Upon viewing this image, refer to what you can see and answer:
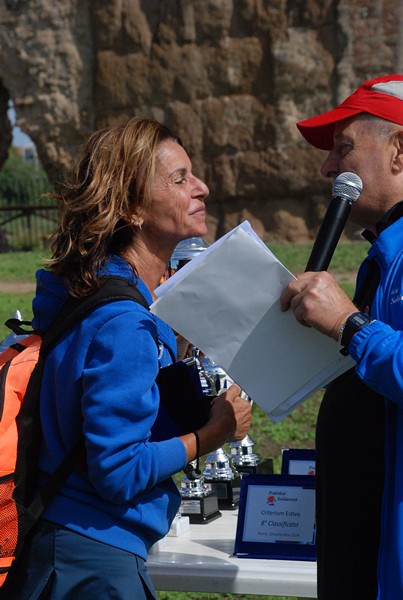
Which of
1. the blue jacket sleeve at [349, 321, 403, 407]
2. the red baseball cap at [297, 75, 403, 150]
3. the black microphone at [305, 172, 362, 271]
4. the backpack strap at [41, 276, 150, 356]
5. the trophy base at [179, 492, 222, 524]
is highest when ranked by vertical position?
the red baseball cap at [297, 75, 403, 150]

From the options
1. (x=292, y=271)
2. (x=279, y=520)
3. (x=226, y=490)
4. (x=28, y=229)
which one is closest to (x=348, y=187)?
(x=279, y=520)

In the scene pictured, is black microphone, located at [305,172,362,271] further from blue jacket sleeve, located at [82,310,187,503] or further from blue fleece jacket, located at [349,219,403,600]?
blue jacket sleeve, located at [82,310,187,503]

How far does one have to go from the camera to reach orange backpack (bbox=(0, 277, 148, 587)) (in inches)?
89.7

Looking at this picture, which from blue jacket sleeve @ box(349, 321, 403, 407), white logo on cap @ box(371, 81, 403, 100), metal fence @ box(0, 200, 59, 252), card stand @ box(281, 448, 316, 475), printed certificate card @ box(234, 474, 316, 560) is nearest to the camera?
blue jacket sleeve @ box(349, 321, 403, 407)

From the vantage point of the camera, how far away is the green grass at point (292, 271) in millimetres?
6668

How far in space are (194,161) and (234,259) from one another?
11.6 m

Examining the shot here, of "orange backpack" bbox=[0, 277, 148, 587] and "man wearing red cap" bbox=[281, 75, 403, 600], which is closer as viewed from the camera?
"man wearing red cap" bbox=[281, 75, 403, 600]

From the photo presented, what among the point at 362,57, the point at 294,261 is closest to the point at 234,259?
the point at 294,261

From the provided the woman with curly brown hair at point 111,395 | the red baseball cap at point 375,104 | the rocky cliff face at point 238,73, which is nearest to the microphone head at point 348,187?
the red baseball cap at point 375,104

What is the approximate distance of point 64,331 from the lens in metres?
2.32

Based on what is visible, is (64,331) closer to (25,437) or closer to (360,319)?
(25,437)

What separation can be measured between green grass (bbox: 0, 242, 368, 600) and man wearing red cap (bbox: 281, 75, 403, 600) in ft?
2.83

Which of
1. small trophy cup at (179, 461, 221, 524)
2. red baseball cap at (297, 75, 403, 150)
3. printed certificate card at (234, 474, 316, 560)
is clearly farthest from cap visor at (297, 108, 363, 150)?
small trophy cup at (179, 461, 221, 524)

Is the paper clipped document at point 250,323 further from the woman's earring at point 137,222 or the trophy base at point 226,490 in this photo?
the trophy base at point 226,490
